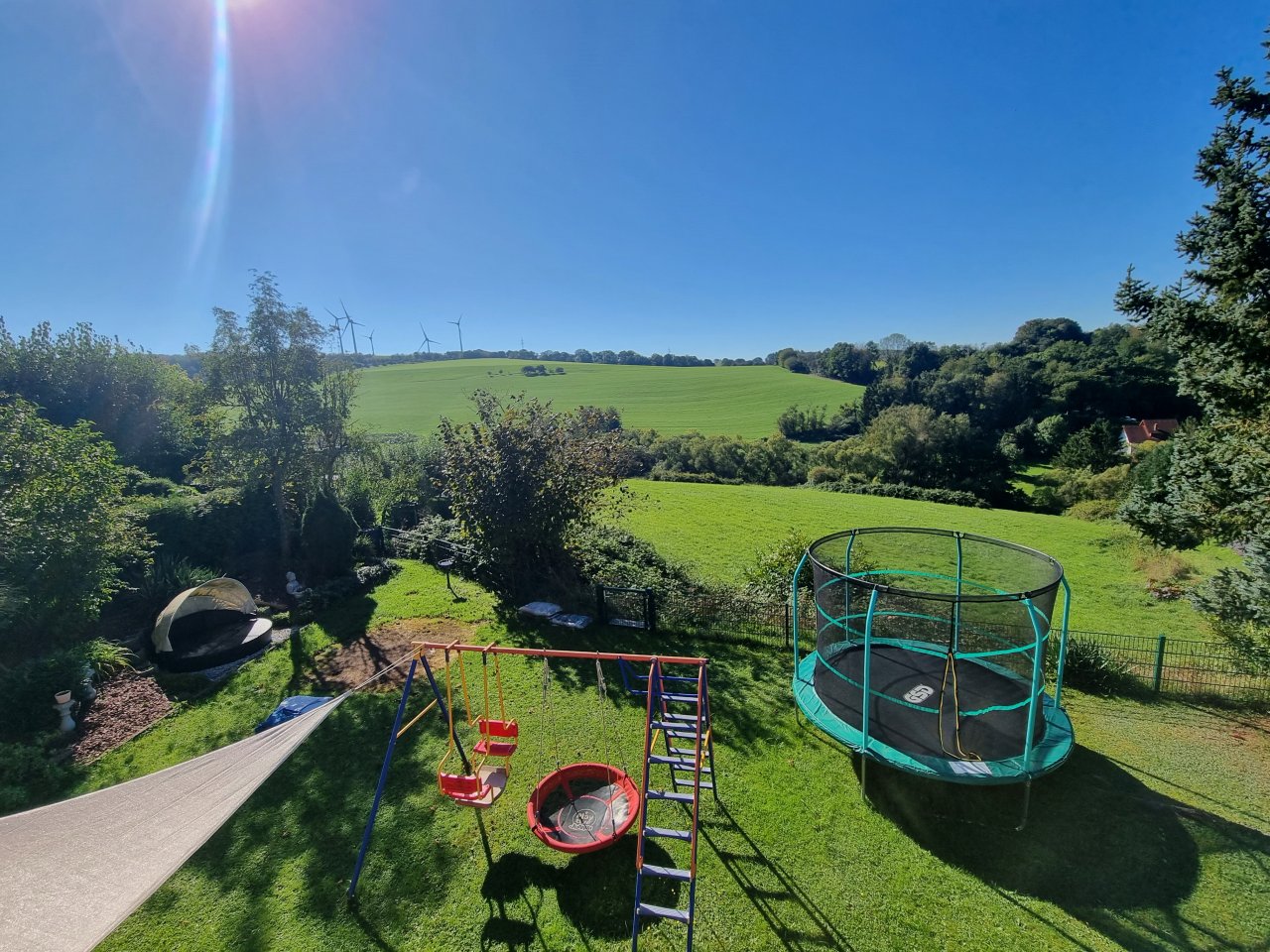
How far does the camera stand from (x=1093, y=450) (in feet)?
128

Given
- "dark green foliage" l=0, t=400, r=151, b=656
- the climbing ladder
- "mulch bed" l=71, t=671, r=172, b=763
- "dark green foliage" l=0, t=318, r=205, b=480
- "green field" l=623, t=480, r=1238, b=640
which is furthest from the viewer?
"dark green foliage" l=0, t=318, r=205, b=480

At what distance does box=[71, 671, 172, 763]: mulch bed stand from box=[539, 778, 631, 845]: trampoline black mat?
7.47 metres

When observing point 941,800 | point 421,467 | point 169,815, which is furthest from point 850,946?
point 421,467

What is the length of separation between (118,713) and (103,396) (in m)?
21.2

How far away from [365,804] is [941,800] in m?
7.65

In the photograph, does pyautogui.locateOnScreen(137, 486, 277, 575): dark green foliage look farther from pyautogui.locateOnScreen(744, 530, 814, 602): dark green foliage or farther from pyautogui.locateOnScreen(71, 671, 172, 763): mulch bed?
pyautogui.locateOnScreen(744, 530, 814, 602): dark green foliage

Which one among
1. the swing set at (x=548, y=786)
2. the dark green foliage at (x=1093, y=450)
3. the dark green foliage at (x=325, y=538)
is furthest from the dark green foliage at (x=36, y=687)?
the dark green foliage at (x=1093, y=450)

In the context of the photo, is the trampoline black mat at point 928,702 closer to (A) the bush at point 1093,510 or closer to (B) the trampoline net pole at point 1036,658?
(B) the trampoline net pole at point 1036,658

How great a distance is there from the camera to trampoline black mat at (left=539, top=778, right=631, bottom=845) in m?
5.83

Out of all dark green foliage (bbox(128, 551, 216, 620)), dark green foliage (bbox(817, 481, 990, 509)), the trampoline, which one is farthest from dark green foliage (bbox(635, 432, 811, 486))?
dark green foliage (bbox(128, 551, 216, 620))

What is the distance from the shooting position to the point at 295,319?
1562 cm

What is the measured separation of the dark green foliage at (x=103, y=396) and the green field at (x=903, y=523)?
66.0 ft

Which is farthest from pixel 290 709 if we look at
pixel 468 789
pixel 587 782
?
pixel 587 782

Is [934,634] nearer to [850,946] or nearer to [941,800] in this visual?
[941,800]
